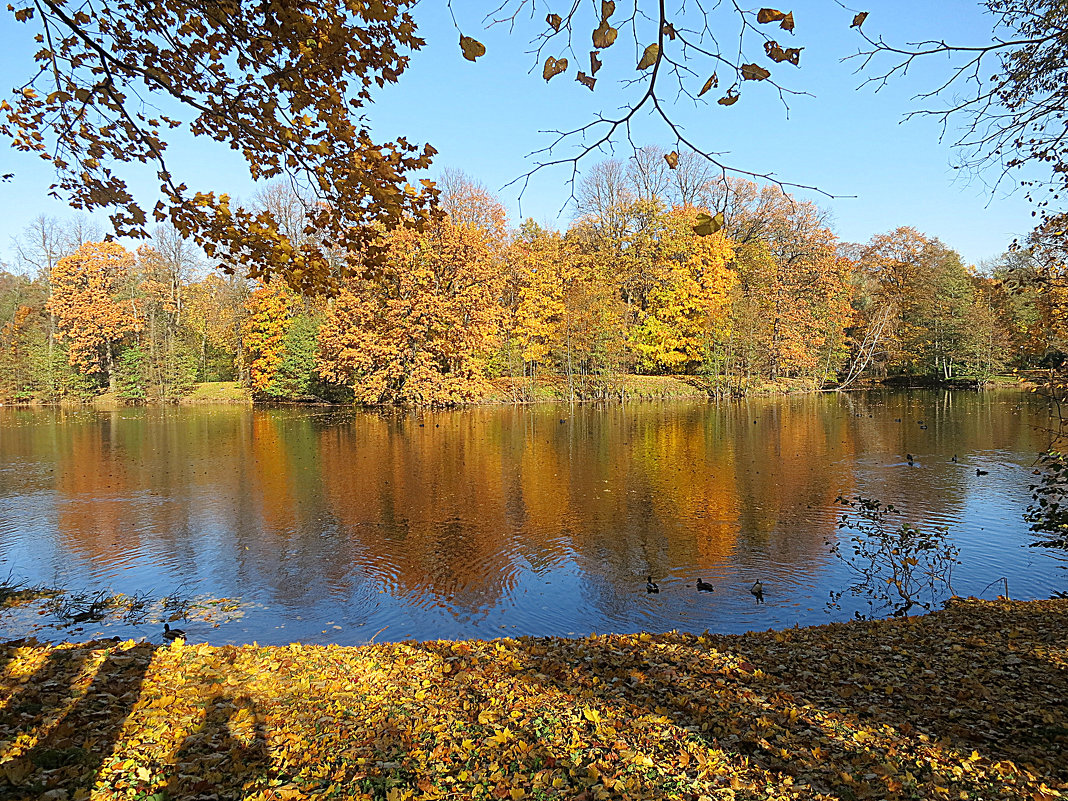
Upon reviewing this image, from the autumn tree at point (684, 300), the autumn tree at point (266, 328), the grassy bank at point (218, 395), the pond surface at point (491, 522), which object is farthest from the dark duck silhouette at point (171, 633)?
the grassy bank at point (218, 395)

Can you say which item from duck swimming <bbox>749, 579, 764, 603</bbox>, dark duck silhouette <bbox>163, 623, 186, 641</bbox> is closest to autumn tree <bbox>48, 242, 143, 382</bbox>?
dark duck silhouette <bbox>163, 623, 186, 641</bbox>

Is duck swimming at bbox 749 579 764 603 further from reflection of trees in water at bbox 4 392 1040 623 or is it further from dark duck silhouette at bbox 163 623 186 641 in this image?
dark duck silhouette at bbox 163 623 186 641

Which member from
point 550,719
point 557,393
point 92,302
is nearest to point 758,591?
point 550,719

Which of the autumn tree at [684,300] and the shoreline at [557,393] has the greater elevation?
the autumn tree at [684,300]

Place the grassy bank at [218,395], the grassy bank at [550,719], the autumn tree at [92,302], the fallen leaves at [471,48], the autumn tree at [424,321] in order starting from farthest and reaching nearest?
the grassy bank at [218,395] → the autumn tree at [92,302] → the autumn tree at [424,321] → the grassy bank at [550,719] → the fallen leaves at [471,48]

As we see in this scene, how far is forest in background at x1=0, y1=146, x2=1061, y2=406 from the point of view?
110 feet

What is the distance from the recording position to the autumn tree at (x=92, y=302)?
40.0 m

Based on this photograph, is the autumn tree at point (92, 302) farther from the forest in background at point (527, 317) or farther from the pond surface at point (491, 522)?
the pond surface at point (491, 522)

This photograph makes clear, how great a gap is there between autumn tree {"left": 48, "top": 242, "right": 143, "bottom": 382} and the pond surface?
2007cm

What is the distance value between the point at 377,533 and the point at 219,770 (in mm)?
7600

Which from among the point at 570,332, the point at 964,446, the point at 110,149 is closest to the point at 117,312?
the point at 570,332

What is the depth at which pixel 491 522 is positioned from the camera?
11.6 meters

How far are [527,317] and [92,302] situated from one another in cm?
2683

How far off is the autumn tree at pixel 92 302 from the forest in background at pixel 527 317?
0.11 m
